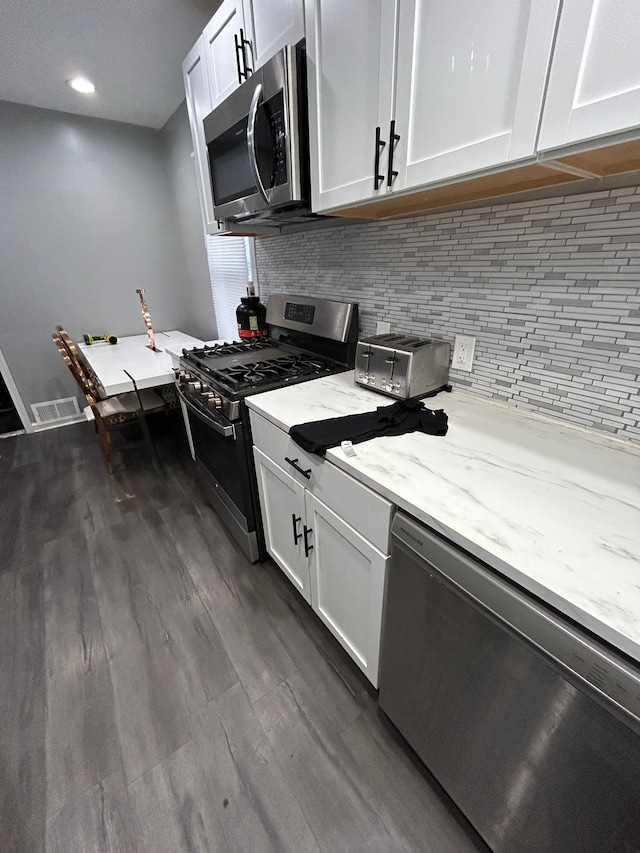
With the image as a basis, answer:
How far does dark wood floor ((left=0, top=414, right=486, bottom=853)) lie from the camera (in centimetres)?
96

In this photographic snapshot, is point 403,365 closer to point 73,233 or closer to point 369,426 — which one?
point 369,426

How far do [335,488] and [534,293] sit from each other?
836 millimetres

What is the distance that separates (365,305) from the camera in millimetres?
1644

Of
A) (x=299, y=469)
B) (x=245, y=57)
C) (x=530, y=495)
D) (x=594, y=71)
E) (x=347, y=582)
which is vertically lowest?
(x=347, y=582)

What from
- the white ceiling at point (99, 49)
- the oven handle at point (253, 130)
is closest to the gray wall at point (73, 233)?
the white ceiling at point (99, 49)

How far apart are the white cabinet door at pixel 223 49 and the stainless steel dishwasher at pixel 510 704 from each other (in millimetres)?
1875

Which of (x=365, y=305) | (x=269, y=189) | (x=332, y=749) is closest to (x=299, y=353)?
(x=365, y=305)

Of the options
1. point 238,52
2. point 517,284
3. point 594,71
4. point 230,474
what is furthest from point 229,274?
point 594,71

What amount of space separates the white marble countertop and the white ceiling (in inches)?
88.4

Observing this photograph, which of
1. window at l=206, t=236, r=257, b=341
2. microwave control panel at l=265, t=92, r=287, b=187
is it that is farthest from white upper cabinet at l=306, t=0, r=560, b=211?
window at l=206, t=236, r=257, b=341

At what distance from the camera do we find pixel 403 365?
48.2 inches

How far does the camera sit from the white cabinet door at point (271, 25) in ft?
3.69

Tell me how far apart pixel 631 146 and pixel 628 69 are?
5.0 inches

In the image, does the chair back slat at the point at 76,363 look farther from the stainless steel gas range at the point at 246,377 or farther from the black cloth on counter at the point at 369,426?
the black cloth on counter at the point at 369,426
